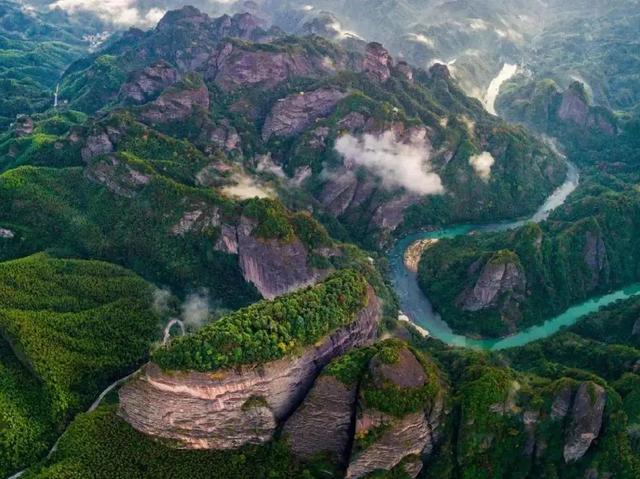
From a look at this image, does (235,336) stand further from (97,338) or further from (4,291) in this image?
(4,291)

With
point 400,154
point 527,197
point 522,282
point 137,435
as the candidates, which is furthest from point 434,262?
point 137,435

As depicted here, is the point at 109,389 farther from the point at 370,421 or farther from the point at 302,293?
the point at 370,421

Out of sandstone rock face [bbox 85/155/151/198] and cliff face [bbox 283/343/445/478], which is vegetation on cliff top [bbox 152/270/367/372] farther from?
sandstone rock face [bbox 85/155/151/198]

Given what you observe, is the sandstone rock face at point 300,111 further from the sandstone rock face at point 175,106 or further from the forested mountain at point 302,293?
the sandstone rock face at point 175,106

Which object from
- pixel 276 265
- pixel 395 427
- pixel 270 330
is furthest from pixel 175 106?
pixel 395 427

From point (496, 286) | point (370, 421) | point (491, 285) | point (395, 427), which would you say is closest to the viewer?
point (370, 421)

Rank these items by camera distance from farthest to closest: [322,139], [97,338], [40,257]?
[322,139] → [40,257] → [97,338]

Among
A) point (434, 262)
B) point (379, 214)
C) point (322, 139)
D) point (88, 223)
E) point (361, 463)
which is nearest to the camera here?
point (361, 463)

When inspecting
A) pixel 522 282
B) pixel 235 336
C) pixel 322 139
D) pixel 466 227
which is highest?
pixel 235 336
